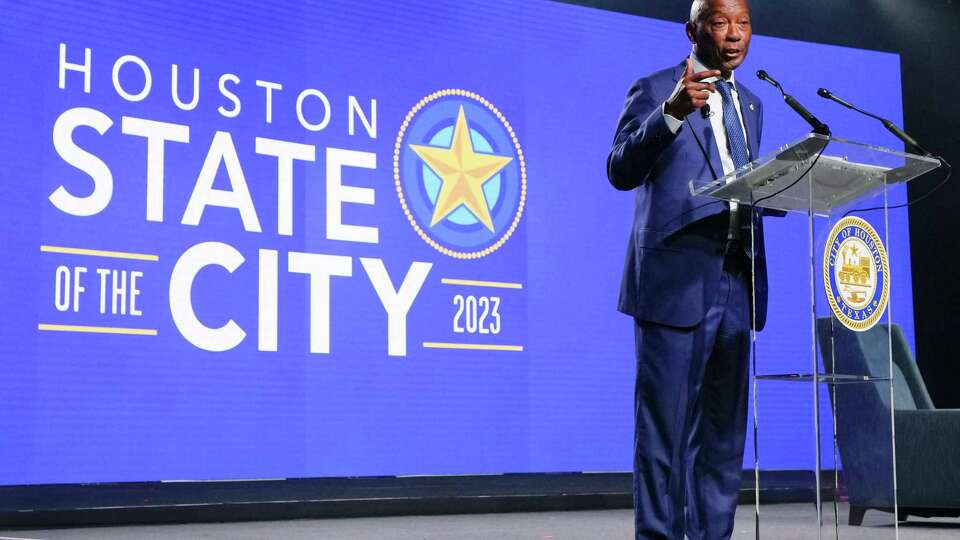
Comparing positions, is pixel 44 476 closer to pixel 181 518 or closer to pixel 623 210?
pixel 181 518

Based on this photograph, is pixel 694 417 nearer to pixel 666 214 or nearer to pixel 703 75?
pixel 666 214

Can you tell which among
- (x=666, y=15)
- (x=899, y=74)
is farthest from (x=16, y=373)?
(x=899, y=74)

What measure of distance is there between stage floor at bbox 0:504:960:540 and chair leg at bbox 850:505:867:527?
129 cm

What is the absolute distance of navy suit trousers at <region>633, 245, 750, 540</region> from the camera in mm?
2055

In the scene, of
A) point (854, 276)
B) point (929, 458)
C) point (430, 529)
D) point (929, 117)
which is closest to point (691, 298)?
point (854, 276)

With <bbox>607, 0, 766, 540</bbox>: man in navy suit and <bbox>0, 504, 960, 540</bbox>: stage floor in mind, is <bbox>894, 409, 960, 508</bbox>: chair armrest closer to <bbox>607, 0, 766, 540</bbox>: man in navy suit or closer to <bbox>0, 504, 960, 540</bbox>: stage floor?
<bbox>0, 504, 960, 540</bbox>: stage floor

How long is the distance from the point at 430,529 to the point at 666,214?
2156 mm

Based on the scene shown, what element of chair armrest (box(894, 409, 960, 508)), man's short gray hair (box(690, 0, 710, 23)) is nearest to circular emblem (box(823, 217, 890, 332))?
man's short gray hair (box(690, 0, 710, 23))

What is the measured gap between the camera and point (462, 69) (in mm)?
4996

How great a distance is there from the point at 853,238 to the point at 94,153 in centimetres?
304

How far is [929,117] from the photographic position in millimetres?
6527

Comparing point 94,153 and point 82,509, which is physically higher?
point 94,153

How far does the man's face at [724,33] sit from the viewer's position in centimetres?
209

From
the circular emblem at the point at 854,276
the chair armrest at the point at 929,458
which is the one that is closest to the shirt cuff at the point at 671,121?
the circular emblem at the point at 854,276
